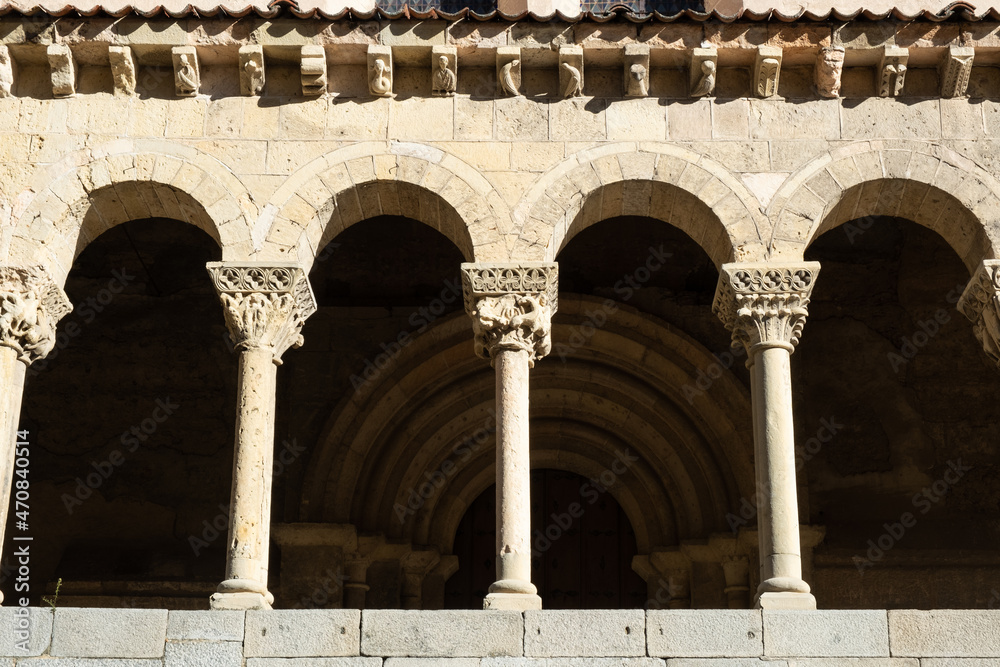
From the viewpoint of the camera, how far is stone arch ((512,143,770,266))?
1001 centimetres

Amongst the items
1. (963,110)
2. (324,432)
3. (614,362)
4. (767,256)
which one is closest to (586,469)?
(614,362)

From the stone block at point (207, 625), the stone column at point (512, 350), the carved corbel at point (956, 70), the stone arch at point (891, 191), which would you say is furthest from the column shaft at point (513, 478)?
the carved corbel at point (956, 70)

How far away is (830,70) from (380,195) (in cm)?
345

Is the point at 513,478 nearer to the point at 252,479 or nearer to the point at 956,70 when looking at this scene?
the point at 252,479

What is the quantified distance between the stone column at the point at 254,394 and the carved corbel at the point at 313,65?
151 centimetres

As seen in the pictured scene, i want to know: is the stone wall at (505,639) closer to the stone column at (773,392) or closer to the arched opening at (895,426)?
the stone column at (773,392)

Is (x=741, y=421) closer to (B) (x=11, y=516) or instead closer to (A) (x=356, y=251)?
(A) (x=356, y=251)

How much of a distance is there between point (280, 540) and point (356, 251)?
2.84m

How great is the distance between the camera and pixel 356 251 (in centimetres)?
1323

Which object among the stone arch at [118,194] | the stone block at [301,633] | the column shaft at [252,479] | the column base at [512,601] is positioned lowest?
the stone block at [301,633]

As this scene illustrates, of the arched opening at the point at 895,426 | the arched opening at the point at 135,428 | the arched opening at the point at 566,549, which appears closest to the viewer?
the arched opening at the point at 895,426

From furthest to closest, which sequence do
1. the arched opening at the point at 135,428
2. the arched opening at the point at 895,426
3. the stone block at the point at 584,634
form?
the arched opening at the point at 135,428, the arched opening at the point at 895,426, the stone block at the point at 584,634

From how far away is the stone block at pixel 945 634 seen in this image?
28.3ft

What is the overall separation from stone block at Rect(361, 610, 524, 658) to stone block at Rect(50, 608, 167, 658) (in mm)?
1314
